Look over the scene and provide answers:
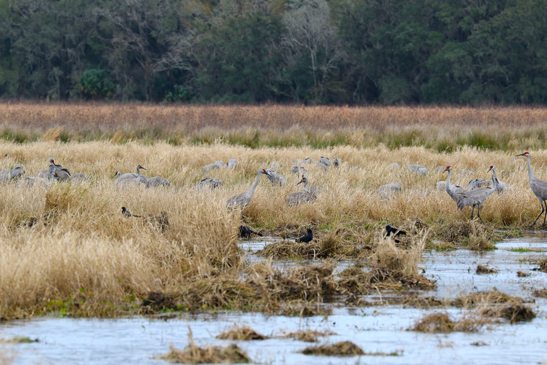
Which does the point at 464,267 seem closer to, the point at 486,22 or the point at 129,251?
the point at 129,251

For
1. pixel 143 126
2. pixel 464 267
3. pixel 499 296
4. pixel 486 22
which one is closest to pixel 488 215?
pixel 464 267

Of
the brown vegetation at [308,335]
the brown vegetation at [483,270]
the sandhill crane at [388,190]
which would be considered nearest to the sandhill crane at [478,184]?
the sandhill crane at [388,190]

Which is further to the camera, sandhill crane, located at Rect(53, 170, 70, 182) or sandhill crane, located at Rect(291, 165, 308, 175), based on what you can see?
sandhill crane, located at Rect(291, 165, 308, 175)

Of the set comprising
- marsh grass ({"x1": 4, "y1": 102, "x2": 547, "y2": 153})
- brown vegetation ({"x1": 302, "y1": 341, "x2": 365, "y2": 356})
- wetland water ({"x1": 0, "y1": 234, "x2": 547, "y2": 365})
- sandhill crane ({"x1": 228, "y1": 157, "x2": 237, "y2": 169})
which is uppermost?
brown vegetation ({"x1": 302, "y1": 341, "x2": 365, "y2": 356})

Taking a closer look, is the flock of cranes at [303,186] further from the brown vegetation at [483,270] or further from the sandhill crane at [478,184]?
the brown vegetation at [483,270]

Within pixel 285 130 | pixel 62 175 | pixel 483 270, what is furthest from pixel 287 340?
pixel 285 130

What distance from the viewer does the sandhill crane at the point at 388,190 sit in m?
11.5

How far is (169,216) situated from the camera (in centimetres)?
874

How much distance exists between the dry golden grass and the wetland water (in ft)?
1.32

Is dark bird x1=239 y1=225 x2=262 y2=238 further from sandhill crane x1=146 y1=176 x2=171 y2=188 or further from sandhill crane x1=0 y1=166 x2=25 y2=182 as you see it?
sandhill crane x1=0 y1=166 x2=25 y2=182

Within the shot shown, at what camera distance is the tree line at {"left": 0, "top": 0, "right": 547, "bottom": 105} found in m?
46.1

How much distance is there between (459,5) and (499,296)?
4595cm

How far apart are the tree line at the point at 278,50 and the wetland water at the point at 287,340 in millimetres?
40801

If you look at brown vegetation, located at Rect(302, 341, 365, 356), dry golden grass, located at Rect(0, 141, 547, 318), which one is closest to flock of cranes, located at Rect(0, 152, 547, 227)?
dry golden grass, located at Rect(0, 141, 547, 318)
